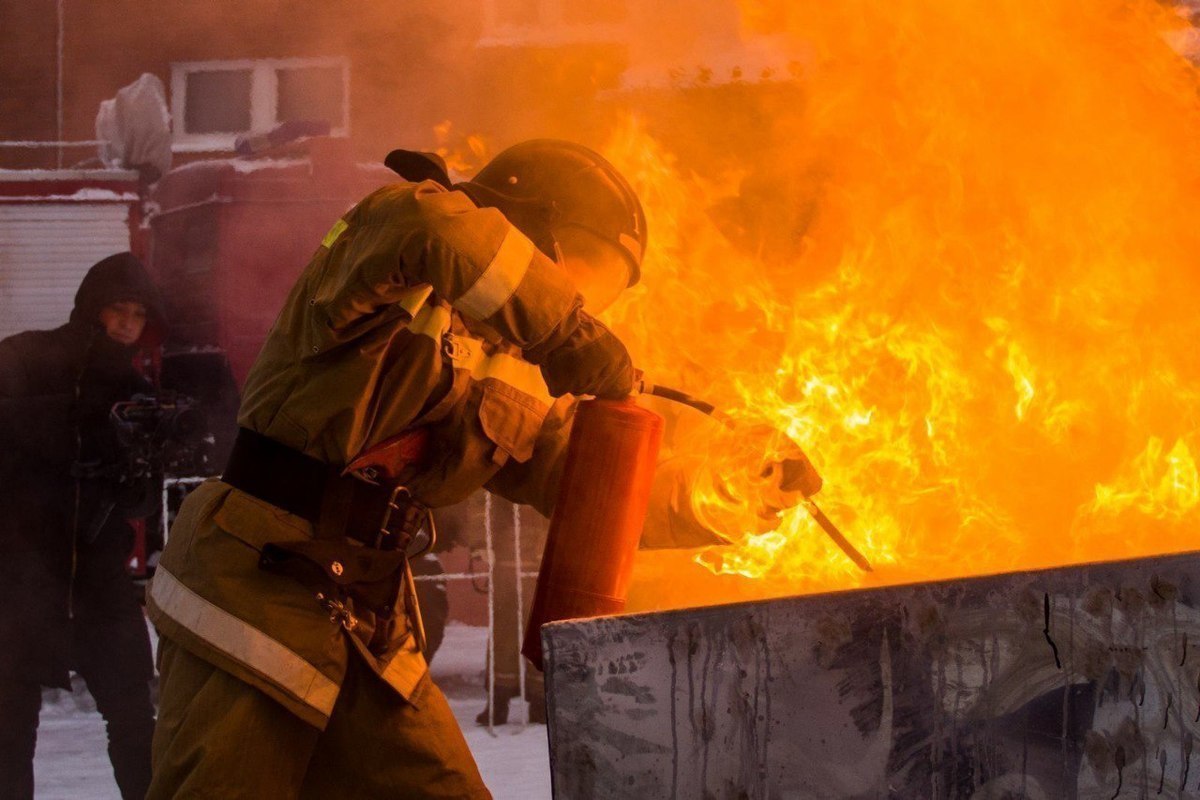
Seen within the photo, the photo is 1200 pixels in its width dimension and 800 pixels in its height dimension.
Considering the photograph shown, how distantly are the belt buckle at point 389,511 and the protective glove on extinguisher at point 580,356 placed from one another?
1.21ft

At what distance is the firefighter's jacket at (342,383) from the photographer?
1916 mm

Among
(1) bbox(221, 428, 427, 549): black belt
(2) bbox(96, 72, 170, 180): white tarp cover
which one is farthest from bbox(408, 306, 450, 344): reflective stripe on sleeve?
(2) bbox(96, 72, 170, 180): white tarp cover

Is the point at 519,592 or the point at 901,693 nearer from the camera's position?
the point at 901,693

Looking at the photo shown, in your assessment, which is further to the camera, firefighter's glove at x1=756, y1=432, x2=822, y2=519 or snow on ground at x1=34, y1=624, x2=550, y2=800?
snow on ground at x1=34, y1=624, x2=550, y2=800

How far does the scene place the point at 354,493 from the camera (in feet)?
6.81

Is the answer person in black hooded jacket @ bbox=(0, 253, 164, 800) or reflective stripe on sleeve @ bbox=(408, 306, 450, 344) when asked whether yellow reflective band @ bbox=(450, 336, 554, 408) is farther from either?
person in black hooded jacket @ bbox=(0, 253, 164, 800)

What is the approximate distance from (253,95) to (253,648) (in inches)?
116

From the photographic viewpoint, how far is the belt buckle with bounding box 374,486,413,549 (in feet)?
6.93

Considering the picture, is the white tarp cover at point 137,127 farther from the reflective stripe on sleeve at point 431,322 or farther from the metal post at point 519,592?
the reflective stripe on sleeve at point 431,322

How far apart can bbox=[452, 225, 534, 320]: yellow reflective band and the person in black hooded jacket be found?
251 cm

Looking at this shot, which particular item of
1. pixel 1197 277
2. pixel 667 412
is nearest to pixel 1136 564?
pixel 667 412

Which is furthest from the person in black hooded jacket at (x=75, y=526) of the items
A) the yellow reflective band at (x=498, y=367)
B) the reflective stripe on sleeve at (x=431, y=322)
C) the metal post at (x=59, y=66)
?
the reflective stripe on sleeve at (x=431, y=322)

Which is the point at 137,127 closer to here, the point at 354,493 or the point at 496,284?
the point at 354,493

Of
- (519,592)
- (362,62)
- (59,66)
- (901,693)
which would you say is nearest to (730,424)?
(901,693)
